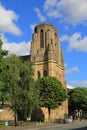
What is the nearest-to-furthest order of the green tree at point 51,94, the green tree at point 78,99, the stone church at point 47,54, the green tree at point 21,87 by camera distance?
the green tree at point 21,87 → the green tree at point 51,94 → the stone church at point 47,54 → the green tree at point 78,99

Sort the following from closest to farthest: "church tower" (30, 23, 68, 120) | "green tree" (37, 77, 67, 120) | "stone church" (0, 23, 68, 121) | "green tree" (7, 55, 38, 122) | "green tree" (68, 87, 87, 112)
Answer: "green tree" (7, 55, 38, 122), "green tree" (37, 77, 67, 120), "stone church" (0, 23, 68, 121), "church tower" (30, 23, 68, 120), "green tree" (68, 87, 87, 112)

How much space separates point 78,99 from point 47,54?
1843 centimetres

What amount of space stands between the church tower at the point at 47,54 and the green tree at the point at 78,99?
10.6ft

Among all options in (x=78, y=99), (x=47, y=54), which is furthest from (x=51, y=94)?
(x=78, y=99)

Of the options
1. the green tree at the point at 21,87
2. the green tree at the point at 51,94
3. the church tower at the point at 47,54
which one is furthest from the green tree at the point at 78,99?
the green tree at the point at 21,87

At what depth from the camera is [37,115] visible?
106062 mm

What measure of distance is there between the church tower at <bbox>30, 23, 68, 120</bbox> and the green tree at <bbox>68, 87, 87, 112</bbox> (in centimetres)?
323

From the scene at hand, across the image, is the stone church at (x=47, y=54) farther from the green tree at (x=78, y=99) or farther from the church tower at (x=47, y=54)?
the green tree at (x=78, y=99)

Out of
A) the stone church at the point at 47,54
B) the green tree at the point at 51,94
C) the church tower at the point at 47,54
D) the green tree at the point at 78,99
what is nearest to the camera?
the green tree at the point at 51,94

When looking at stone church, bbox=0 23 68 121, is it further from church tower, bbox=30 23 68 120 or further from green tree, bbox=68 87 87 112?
green tree, bbox=68 87 87 112

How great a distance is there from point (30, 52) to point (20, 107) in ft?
187

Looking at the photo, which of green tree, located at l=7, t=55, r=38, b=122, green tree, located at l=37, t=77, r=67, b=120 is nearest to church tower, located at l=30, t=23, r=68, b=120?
green tree, located at l=37, t=77, r=67, b=120

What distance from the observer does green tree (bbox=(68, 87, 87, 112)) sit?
117250 mm

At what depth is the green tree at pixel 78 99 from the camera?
385ft
